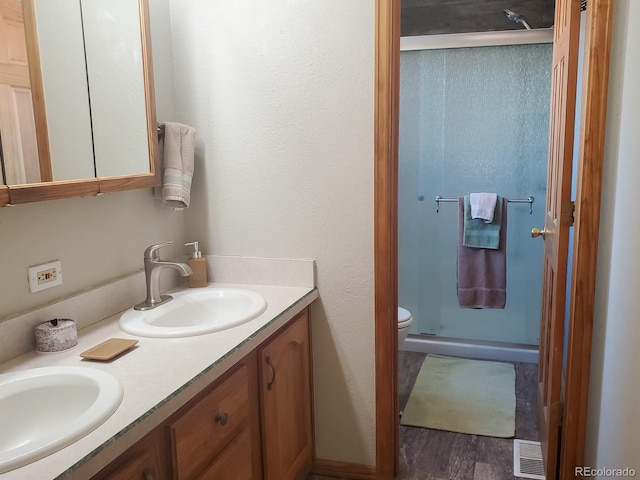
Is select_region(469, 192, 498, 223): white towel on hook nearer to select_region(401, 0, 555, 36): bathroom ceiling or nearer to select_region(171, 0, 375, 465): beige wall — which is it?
select_region(401, 0, 555, 36): bathroom ceiling

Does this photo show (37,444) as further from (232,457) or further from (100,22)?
(100,22)

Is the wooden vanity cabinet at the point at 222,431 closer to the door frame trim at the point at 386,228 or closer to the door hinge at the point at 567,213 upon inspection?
the door frame trim at the point at 386,228

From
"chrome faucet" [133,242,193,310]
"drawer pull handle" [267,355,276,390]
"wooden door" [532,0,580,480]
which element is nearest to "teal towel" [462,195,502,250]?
"wooden door" [532,0,580,480]

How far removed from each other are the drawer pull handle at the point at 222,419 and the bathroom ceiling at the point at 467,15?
2974 mm

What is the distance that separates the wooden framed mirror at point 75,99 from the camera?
1.39 meters

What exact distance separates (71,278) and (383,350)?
1.14 m

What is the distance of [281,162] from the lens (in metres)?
2.12

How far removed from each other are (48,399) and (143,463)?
0.31 m

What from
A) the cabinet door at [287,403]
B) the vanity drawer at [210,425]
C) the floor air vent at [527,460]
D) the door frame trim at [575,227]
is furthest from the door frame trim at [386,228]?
the vanity drawer at [210,425]

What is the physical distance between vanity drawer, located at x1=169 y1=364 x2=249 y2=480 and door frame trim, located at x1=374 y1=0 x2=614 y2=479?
2.27 ft

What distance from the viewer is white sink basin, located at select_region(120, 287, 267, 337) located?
1.65 meters

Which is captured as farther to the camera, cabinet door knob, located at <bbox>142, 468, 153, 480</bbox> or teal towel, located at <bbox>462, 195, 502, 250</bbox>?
teal towel, located at <bbox>462, 195, 502, 250</bbox>

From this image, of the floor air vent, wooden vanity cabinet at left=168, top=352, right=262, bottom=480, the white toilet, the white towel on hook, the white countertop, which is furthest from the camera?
the white towel on hook

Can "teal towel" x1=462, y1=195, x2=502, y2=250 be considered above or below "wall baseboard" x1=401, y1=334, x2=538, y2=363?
above
